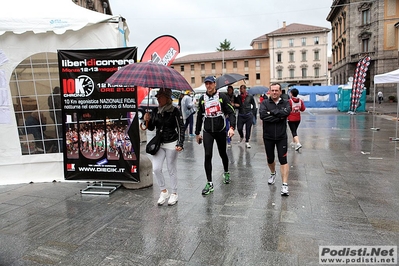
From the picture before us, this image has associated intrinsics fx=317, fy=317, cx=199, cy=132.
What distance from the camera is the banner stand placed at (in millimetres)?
5215

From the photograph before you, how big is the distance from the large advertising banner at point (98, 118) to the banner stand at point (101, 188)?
0.18 meters

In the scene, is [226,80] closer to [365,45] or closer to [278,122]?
[278,122]

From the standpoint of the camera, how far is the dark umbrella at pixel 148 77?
4004 mm

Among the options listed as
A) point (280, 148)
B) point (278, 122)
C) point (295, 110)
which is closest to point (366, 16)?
point (295, 110)

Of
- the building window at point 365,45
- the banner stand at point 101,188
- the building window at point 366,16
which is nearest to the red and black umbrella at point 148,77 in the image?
the banner stand at point 101,188

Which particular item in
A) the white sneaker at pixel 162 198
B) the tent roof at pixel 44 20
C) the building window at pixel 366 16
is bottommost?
the white sneaker at pixel 162 198

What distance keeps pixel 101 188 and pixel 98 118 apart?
119 cm

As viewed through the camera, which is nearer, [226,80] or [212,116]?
[212,116]

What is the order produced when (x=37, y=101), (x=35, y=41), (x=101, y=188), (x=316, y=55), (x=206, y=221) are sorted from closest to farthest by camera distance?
(x=206, y=221)
(x=101, y=188)
(x=35, y=41)
(x=37, y=101)
(x=316, y=55)

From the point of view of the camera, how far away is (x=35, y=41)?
5594 mm

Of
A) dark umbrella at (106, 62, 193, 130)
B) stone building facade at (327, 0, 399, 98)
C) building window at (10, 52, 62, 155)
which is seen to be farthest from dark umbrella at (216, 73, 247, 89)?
stone building facade at (327, 0, 399, 98)

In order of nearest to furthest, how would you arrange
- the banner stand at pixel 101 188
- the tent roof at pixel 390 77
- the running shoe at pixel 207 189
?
the running shoe at pixel 207 189 → the banner stand at pixel 101 188 → the tent roof at pixel 390 77

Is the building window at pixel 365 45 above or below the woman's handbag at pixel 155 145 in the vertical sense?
above

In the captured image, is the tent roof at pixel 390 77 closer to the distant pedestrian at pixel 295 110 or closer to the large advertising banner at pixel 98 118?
the distant pedestrian at pixel 295 110
